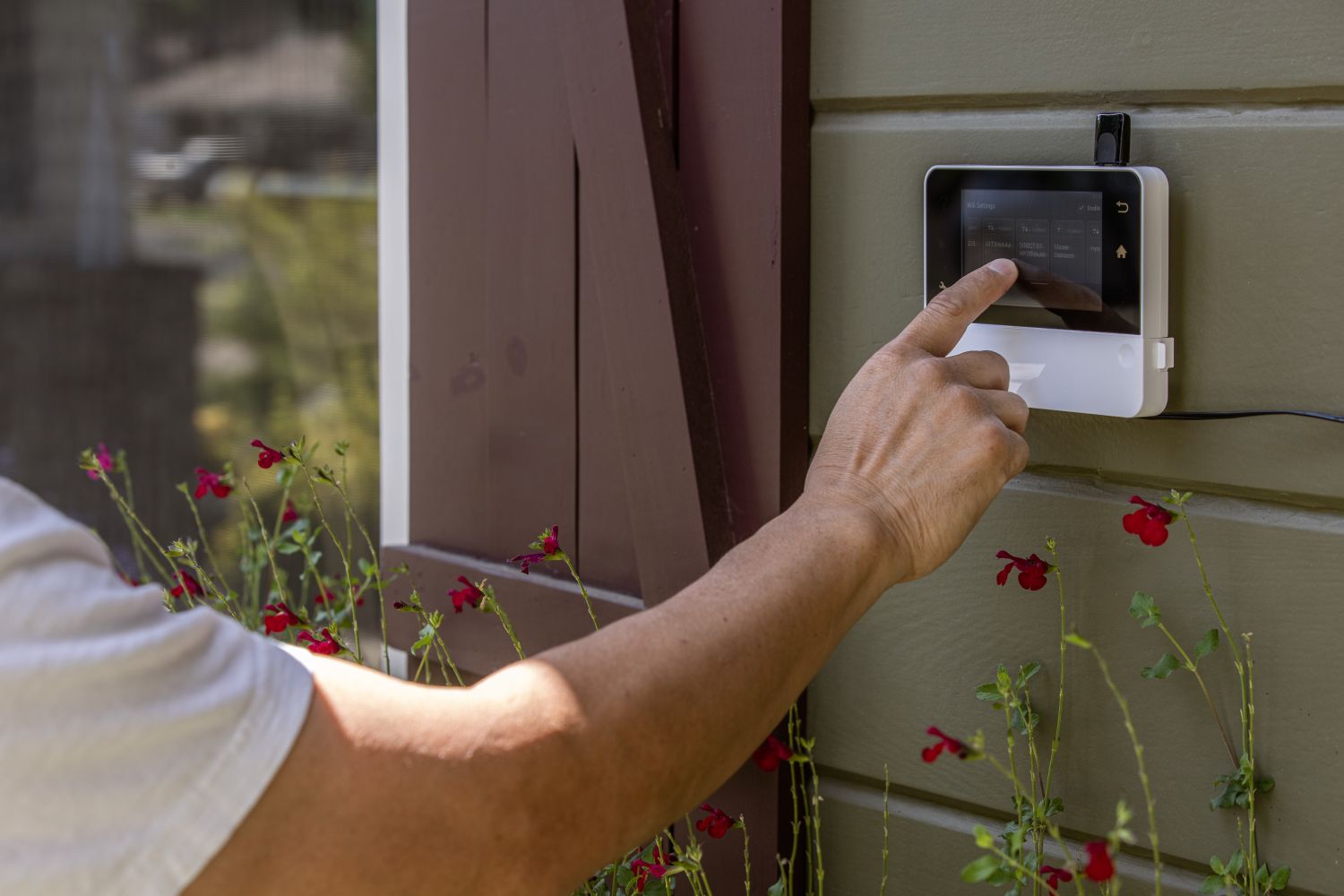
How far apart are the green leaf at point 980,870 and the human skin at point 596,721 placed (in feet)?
0.56

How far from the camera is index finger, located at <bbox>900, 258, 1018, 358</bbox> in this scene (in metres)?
1.20

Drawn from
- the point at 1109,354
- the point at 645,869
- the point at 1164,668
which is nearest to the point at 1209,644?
the point at 1164,668

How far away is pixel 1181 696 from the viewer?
1.27 metres

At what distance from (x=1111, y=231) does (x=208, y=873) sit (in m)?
0.88

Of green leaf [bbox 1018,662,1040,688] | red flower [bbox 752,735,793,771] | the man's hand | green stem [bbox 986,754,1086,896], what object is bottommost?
red flower [bbox 752,735,793,771]

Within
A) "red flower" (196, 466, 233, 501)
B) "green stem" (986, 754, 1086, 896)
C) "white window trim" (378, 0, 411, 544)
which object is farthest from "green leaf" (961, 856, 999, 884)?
"red flower" (196, 466, 233, 501)

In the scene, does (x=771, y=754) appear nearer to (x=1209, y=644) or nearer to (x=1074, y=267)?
(x=1209, y=644)

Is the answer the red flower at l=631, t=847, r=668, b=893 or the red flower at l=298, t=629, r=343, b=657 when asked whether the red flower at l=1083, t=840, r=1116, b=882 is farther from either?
the red flower at l=298, t=629, r=343, b=657

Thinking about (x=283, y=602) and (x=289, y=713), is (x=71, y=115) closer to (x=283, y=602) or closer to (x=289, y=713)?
(x=283, y=602)

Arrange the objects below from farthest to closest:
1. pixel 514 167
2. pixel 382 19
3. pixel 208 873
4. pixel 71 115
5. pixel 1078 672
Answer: pixel 71 115
pixel 382 19
pixel 514 167
pixel 1078 672
pixel 208 873

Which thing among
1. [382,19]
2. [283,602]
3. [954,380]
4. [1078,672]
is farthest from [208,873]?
[382,19]

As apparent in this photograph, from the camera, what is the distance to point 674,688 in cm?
91

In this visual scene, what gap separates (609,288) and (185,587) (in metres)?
0.71

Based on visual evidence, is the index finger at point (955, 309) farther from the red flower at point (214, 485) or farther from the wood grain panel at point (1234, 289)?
the red flower at point (214, 485)
